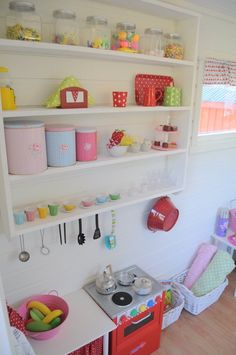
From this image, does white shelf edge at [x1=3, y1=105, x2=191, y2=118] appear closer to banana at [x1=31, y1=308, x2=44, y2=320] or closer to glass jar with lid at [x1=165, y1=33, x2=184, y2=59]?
glass jar with lid at [x1=165, y1=33, x2=184, y2=59]

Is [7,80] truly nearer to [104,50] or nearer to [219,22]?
[104,50]

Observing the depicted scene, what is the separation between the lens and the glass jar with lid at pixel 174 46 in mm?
1716

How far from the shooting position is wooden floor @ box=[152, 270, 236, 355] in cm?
203

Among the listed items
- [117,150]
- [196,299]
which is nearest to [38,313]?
[117,150]

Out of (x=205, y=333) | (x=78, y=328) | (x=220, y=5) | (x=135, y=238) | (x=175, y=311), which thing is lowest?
(x=205, y=333)

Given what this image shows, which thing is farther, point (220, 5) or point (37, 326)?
point (220, 5)

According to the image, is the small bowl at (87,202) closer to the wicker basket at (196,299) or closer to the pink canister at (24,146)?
the pink canister at (24,146)

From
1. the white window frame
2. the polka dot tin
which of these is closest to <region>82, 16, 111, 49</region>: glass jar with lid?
the polka dot tin

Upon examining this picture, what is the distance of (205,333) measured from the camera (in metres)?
2.18

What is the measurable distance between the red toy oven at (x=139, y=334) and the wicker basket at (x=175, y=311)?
0.18 metres

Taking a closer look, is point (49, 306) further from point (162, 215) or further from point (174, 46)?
point (174, 46)

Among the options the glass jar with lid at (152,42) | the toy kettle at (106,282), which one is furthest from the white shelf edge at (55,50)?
the toy kettle at (106,282)

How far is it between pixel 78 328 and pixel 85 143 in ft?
3.54

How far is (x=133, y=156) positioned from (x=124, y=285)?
3.06ft
